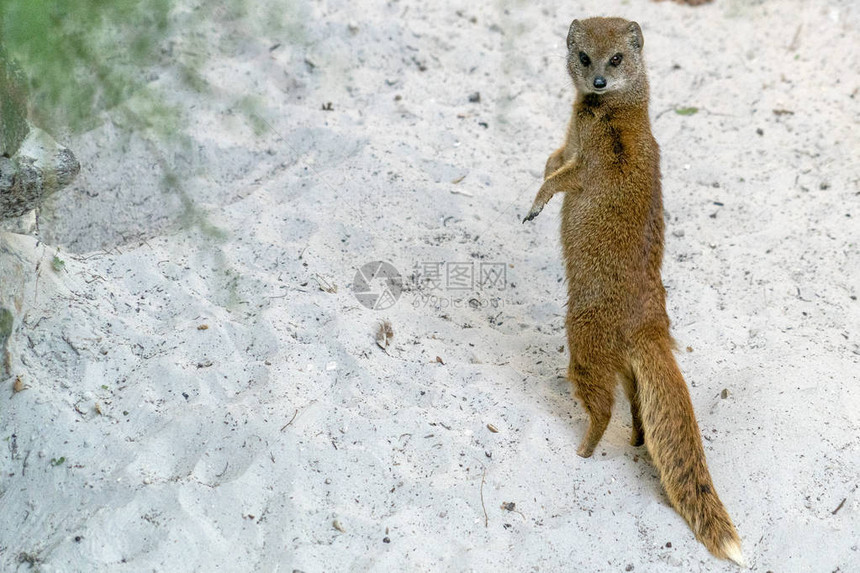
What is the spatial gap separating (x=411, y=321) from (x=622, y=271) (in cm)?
88

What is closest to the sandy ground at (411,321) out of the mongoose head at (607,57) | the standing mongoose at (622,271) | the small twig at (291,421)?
the small twig at (291,421)

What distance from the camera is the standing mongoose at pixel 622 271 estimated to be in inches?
107

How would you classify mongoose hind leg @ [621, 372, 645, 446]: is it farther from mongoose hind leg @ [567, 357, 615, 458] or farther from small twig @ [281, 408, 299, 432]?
small twig @ [281, 408, 299, 432]

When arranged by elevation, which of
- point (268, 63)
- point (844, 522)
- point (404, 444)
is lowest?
point (844, 522)

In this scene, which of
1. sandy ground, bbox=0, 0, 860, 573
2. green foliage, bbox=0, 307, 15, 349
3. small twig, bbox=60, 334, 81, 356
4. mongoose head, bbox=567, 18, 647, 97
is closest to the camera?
sandy ground, bbox=0, 0, 860, 573

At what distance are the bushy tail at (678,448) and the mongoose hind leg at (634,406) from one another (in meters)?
0.06

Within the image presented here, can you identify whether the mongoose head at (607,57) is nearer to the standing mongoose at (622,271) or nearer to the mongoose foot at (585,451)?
the standing mongoose at (622,271)

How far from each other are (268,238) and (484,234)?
0.97 metres

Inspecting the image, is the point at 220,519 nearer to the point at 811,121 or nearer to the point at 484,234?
the point at 484,234

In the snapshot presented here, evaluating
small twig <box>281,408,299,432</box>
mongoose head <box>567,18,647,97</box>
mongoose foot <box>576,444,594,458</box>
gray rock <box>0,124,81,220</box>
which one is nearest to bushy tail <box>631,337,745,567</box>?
mongoose foot <box>576,444,594,458</box>

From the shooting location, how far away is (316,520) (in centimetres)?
254

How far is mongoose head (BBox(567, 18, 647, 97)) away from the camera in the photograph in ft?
10.6

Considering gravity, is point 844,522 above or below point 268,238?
below

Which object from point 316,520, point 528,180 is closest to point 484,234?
point 528,180
